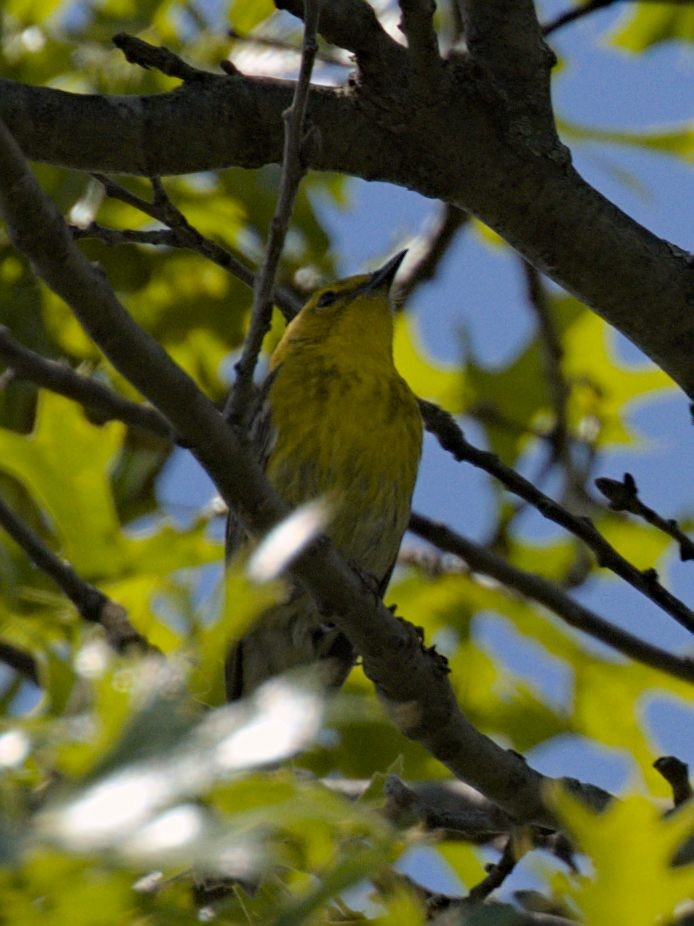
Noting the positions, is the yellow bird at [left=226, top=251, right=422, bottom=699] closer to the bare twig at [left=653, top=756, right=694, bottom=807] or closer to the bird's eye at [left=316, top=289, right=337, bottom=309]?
the bird's eye at [left=316, top=289, right=337, bottom=309]

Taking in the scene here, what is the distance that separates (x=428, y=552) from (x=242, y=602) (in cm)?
515

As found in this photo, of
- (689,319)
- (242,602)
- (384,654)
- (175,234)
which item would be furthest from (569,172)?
(242,602)

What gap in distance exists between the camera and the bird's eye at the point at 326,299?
741 centimetres

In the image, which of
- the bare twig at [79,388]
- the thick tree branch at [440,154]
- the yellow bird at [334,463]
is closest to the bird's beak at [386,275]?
the yellow bird at [334,463]

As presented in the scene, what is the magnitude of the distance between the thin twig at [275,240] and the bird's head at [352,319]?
3.53 m

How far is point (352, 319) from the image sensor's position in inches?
284

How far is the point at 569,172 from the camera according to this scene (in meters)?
4.07

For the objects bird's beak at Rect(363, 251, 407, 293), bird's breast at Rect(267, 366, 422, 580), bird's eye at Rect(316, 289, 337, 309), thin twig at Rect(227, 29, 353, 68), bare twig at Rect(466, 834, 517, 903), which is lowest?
bare twig at Rect(466, 834, 517, 903)

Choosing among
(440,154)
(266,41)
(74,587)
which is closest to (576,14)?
(266,41)

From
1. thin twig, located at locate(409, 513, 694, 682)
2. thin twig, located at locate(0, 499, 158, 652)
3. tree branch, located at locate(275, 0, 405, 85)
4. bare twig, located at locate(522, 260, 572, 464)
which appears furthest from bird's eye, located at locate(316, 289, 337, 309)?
tree branch, located at locate(275, 0, 405, 85)

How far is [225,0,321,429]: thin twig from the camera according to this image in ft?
10.9

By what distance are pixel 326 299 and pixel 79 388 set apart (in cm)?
264

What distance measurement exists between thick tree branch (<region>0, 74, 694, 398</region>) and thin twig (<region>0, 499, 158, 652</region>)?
157cm

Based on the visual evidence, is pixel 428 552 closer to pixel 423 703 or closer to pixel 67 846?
pixel 423 703
